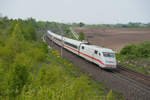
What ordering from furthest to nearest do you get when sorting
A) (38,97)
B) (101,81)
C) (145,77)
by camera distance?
(145,77), (101,81), (38,97)

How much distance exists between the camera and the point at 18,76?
9.18 meters

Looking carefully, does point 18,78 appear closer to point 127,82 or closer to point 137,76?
point 127,82

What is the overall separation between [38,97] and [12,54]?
1473 centimetres

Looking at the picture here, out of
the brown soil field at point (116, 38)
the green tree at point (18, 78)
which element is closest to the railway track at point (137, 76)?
the green tree at point (18, 78)

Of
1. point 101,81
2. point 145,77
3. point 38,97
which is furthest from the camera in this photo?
point 145,77

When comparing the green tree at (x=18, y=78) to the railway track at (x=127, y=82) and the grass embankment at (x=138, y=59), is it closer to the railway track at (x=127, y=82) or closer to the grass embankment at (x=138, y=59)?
the railway track at (x=127, y=82)

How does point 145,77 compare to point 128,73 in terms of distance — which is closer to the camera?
point 145,77

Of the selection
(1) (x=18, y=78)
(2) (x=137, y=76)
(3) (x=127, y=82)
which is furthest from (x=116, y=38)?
(1) (x=18, y=78)

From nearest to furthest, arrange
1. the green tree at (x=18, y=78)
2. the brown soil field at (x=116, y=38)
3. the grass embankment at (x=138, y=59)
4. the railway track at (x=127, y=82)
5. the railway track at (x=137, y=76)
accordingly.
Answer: the green tree at (x=18, y=78)
the railway track at (x=127, y=82)
the railway track at (x=137, y=76)
the grass embankment at (x=138, y=59)
the brown soil field at (x=116, y=38)

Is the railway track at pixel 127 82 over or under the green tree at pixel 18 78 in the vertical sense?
under

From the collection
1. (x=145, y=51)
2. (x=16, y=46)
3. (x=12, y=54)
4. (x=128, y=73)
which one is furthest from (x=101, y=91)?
(x=145, y=51)

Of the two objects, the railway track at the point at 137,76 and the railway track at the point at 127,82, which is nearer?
the railway track at the point at 127,82

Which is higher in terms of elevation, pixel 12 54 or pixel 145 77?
pixel 12 54

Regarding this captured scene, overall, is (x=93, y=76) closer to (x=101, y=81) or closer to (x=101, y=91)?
(x=101, y=81)
